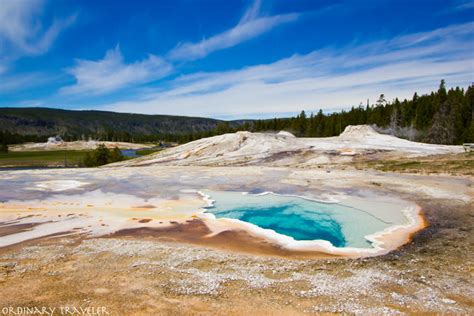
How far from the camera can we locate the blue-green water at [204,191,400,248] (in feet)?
42.1

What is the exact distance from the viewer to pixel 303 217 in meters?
15.8

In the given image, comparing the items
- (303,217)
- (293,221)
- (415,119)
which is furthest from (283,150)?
(415,119)

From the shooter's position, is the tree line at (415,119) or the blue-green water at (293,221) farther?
the tree line at (415,119)

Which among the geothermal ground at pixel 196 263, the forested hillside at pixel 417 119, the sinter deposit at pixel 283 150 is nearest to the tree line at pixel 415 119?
the forested hillside at pixel 417 119

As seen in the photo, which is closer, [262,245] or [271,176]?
[262,245]

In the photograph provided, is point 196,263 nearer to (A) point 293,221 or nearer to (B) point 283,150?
(A) point 293,221

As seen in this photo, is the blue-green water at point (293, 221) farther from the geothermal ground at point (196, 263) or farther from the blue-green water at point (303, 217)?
Answer: the geothermal ground at point (196, 263)

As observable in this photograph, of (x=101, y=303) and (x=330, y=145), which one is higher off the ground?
(x=330, y=145)

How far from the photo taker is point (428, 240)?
1109 cm

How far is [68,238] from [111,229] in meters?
1.71

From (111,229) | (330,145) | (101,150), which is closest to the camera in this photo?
(111,229)

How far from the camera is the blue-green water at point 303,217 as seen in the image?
12820 mm

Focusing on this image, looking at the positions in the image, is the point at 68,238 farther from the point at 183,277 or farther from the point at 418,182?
the point at 418,182

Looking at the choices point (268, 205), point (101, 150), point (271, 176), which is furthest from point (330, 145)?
point (101, 150)
